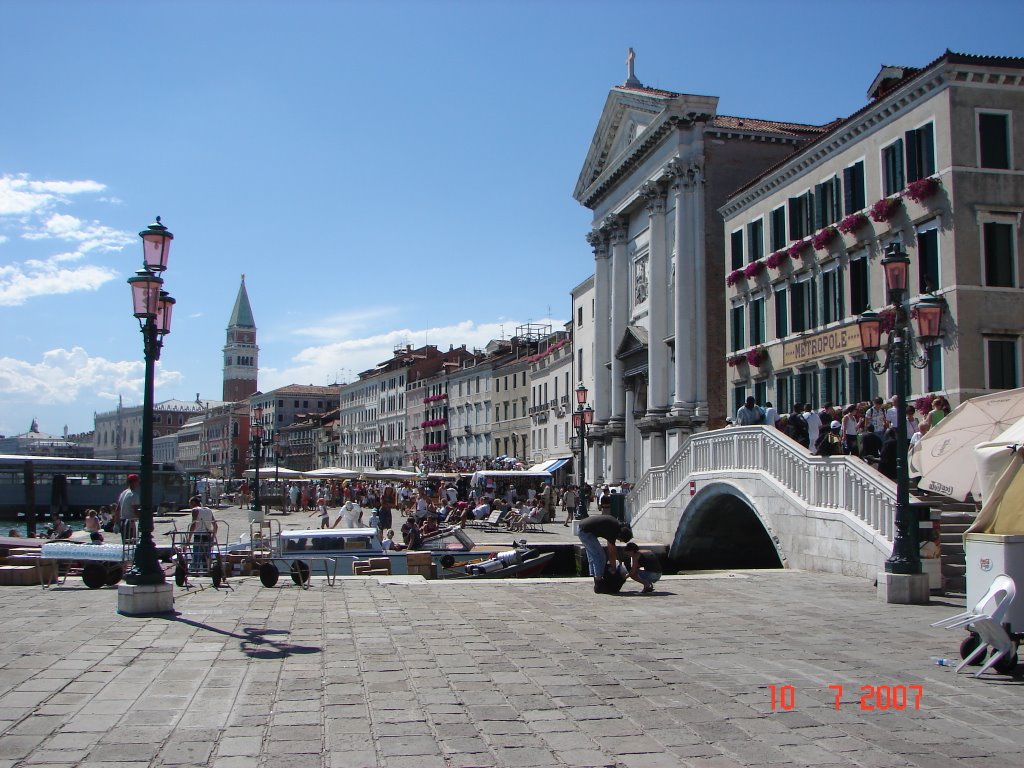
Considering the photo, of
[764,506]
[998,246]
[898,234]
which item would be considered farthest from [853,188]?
[764,506]

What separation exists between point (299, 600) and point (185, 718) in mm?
6732

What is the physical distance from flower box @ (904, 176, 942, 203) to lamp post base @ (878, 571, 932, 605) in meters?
13.2

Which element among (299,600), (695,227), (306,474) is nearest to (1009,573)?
(299,600)

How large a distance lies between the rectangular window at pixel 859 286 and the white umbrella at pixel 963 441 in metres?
11.5

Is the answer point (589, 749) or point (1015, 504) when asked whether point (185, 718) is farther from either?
point (1015, 504)

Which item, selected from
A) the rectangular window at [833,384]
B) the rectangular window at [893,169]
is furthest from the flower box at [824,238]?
the rectangular window at [833,384]

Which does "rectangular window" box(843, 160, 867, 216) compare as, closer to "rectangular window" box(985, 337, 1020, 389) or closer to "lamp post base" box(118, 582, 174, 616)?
"rectangular window" box(985, 337, 1020, 389)

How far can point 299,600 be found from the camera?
13188mm

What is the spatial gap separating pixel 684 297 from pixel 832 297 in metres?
12.4

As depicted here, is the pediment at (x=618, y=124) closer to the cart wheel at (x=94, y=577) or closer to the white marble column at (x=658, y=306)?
the white marble column at (x=658, y=306)

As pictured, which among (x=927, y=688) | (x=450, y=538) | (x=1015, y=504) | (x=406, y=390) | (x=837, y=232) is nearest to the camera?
(x=927, y=688)

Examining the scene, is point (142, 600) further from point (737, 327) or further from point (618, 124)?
point (618, 124)

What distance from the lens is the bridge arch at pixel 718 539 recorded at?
90.3 feet

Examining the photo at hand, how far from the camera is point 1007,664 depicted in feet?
25.0
